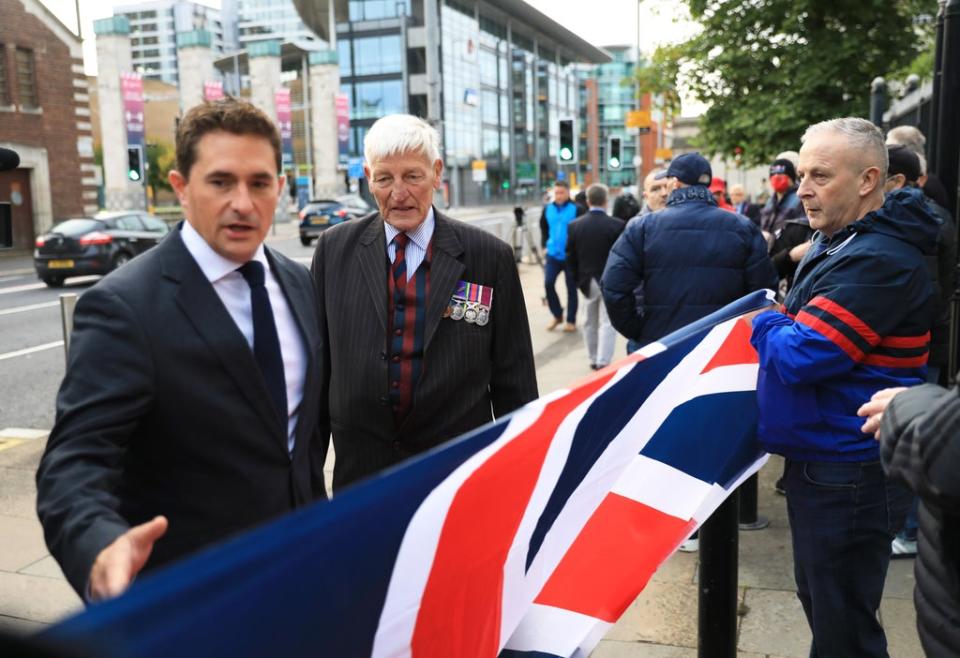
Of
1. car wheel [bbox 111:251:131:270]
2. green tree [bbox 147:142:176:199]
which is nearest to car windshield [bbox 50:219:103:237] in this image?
car wheel [bbox 111:251:131:270]

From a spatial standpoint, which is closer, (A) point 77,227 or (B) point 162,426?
(B) point 162,426

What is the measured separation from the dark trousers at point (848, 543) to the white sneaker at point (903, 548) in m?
2.03

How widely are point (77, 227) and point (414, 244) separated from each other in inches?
743

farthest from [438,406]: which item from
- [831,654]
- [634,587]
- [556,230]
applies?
[556,230]

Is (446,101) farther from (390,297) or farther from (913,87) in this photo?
(390,297)

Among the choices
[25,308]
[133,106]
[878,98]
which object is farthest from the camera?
[133,106]

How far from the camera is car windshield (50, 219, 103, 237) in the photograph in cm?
1969

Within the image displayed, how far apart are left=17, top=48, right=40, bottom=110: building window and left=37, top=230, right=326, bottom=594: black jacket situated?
112 ft

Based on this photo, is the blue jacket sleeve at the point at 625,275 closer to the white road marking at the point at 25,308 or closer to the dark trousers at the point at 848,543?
the dark trousers at the point at 848,543

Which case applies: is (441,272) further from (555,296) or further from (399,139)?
(555,296)

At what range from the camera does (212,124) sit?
205 cm

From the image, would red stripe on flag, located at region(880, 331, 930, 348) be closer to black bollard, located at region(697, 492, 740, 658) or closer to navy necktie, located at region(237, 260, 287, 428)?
black bollard, located at region(697, 492, 740, 658)

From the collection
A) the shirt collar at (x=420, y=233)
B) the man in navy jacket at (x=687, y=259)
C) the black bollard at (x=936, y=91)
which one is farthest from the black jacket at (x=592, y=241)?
the shirt collar at (x=420, y=233)

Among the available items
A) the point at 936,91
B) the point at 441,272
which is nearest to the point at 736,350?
the point at 441,272
